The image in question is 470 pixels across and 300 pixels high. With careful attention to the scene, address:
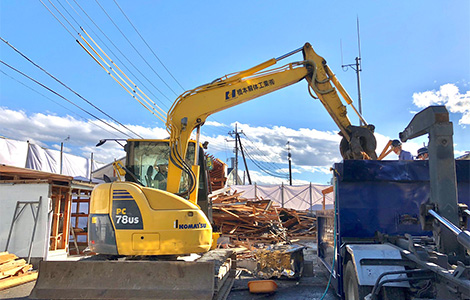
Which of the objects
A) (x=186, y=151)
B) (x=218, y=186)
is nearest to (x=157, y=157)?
(x=186, y=151)

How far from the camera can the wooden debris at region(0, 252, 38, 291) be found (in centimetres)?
897

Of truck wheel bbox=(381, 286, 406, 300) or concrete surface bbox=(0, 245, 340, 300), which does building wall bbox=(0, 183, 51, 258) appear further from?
truck wheel bbox=(381, 286, 406, 300)

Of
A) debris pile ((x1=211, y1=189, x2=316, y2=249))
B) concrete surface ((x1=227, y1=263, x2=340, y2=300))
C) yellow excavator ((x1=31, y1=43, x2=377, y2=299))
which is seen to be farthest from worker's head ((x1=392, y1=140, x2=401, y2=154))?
debris pile ((x1=211, y1=189, x2=316, y2=249))

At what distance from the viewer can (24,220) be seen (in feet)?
37.1

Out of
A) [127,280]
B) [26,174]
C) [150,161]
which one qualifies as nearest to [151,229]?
[127,280]

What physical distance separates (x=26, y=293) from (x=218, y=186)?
10.5 m

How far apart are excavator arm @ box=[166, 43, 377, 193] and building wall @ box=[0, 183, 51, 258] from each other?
657cm

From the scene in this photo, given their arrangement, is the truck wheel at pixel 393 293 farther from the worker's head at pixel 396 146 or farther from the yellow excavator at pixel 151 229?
the worker's head at pixel 396 146

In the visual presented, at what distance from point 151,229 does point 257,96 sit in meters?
3.70

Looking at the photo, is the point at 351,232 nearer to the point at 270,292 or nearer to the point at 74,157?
the point at 270,292

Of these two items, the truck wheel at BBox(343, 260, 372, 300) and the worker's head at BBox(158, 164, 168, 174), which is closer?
the truck wheel at BBox(343, 260, 372, 300)

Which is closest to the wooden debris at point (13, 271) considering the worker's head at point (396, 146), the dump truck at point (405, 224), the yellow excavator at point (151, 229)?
the yellow excavator at point (151, 229)

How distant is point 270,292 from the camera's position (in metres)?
7.72

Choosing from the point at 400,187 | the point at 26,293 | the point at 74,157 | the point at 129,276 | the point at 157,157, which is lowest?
the point at 26,293
